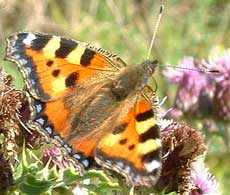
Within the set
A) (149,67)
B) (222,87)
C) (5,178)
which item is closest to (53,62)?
(149,67)

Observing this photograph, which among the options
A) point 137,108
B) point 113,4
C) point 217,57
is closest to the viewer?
point 137,108

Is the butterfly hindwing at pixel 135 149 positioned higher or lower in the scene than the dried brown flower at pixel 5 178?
higher

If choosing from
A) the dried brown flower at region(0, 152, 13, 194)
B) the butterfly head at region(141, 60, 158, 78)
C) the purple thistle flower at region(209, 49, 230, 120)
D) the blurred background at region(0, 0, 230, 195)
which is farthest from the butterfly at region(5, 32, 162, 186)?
the blurred background at region(0, 0, 230, 195)

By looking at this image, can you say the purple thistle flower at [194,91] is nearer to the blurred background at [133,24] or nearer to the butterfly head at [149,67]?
the blurred background at [133,24]

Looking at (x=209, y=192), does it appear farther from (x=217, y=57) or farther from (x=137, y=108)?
(x=217, y=57)

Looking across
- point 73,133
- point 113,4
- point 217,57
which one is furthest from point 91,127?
point 113,4

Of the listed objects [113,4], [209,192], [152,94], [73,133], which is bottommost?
[209,192]

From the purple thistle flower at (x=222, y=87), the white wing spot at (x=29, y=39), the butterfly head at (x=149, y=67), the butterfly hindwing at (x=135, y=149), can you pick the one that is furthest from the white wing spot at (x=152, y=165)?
the purple thistle flower at (x=222, y=87)
